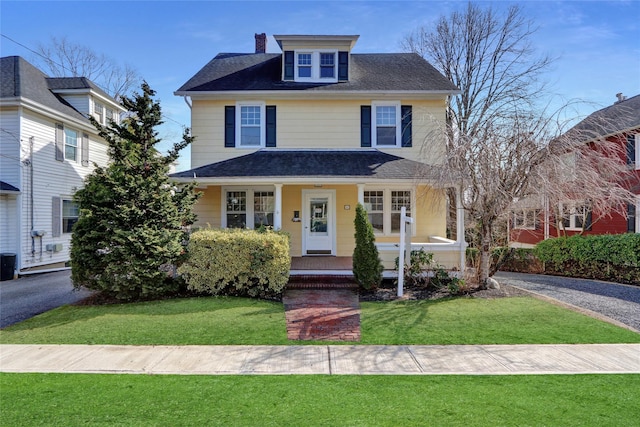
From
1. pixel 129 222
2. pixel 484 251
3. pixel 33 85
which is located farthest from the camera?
pixel 33 85

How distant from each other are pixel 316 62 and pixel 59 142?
10.7 meters

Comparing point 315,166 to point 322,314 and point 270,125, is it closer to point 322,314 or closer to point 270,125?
point 270,125

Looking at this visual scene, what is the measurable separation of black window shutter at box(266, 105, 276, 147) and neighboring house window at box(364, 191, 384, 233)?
12.4 feet

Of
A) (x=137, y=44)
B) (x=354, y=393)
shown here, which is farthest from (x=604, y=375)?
(x=137, y=44)

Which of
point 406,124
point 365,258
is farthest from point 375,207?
point 365,258

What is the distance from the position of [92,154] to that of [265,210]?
9954 mm

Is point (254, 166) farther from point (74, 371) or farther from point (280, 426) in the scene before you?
point (280, 426)

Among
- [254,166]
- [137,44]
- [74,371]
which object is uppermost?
[137,44]

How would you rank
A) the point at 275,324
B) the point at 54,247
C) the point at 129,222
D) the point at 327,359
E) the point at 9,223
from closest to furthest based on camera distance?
the point at 327,359 < the point at 275,324 < the point at 129,222 < the point at 9,223 < the point at 54,247

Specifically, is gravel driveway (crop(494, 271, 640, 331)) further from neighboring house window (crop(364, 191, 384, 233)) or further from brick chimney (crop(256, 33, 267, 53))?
brick chimney (crop(256, 33, 267, 53))

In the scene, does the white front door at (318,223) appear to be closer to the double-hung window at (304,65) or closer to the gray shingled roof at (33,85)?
the double-hung window at (304,65)

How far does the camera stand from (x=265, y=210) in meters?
13.1

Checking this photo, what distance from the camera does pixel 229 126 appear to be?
512 inches

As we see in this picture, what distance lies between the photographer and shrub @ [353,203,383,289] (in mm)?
9445
